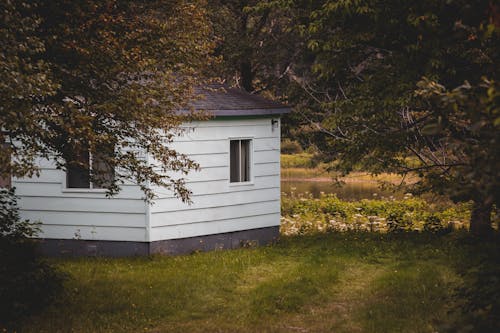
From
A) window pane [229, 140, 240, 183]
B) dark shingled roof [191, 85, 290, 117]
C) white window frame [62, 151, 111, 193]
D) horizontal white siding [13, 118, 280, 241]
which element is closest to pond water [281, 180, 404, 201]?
dark shingled roof [191, 85, 290, 117]

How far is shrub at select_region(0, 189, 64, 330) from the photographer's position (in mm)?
11648

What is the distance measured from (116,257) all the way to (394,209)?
42.3 feet

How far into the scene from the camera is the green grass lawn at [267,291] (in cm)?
1176

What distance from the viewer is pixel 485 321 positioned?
19.7 ft

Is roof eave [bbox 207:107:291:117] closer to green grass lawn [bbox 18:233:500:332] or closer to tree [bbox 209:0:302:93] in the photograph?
green grass lawn [bbox 18:233:500:332]

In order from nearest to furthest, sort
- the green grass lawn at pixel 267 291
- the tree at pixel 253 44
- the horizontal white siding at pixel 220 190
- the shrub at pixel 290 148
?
the green grass lawn at pixel 267 291 → the horizontal white siding at pixel 220 190 → the tree at pixel 253 44 → the shrub at pixel 290 148

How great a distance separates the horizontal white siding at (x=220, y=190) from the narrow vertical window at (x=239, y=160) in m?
0.16

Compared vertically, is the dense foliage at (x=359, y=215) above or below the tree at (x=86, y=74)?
below

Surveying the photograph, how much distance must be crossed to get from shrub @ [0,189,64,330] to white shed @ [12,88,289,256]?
464cm

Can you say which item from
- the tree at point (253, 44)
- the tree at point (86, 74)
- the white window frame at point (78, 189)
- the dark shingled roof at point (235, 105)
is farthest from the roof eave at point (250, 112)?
the tree at point (86, 74)

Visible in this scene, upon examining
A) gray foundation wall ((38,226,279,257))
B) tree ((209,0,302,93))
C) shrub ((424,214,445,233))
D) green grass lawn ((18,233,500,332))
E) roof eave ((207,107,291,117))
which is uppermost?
tree ((209,0,302,93))

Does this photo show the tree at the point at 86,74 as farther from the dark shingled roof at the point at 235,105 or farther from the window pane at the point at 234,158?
the window pane at the point at 234,158

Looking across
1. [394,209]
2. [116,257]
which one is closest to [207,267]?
[116,257]

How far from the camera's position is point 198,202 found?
725 inches
